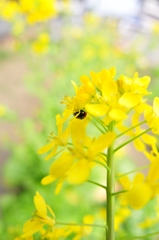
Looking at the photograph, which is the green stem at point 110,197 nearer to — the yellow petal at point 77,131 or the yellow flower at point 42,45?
the yellow petal at point 77,131

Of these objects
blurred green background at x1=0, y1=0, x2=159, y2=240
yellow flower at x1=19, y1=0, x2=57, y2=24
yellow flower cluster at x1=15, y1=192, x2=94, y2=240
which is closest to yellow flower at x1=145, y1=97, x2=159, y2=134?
yellow flower cluster at x1=15, y1=192, x2=94, y2=240

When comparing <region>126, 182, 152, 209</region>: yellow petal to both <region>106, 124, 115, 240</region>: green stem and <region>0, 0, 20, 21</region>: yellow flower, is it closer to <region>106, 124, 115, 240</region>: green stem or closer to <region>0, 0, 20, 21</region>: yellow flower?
<region>106, 124, 115, 240</region>: green stem

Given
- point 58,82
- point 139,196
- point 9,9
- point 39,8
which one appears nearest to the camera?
point 139,196

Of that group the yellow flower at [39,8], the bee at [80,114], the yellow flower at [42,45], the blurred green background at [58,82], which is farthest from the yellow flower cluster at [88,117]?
the yellow flower at [42,45]

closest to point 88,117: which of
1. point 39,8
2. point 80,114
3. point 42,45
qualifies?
point 80,114

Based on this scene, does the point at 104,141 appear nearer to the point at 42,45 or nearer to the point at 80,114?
the point at 80,114

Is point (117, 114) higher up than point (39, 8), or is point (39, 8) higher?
point (39, 8)

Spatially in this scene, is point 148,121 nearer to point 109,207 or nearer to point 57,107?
point 109,207
